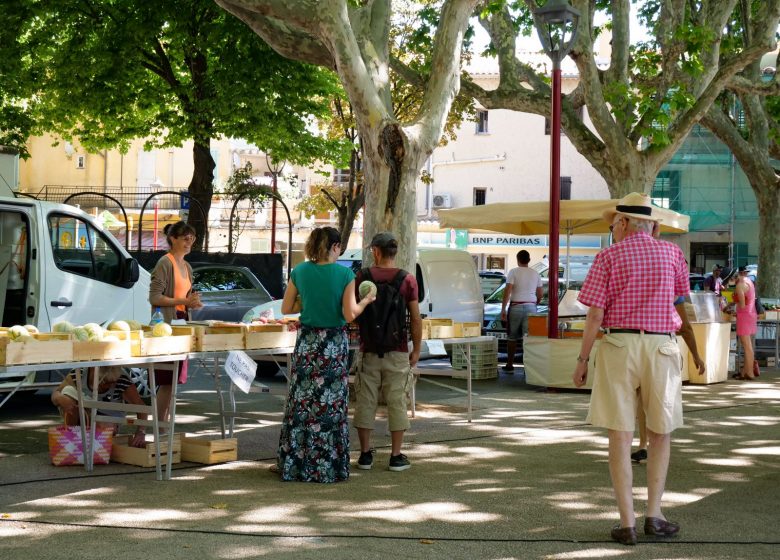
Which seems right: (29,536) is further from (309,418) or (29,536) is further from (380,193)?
(380,193)

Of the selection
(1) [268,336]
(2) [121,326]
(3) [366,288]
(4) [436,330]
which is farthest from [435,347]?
(2) [121,326]

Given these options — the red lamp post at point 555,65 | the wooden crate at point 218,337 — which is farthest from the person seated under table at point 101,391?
the red lamp post at point 555,65

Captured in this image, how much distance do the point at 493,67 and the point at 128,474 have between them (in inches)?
1992

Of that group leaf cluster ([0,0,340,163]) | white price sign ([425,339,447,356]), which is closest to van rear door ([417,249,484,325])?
white price sign ([425,339,447,356])

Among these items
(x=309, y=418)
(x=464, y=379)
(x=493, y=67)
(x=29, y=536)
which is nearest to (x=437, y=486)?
(x=309, y=418)

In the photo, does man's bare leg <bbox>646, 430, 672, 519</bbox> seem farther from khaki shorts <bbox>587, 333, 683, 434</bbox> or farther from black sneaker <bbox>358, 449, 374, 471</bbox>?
black sneaker <bbox>358, 449, 374, 471</bbox>

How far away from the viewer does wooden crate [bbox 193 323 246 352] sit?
8.77m

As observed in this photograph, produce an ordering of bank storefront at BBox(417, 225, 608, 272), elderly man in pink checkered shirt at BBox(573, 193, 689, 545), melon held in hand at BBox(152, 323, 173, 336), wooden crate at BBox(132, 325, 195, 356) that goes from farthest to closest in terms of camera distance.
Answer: bank storefront at BBox(417, 225, 608, 272), melon held in hand at BBox(152, 323, 173, 336), wooden crate at BBox(132, 325, 195, 356), elderly man in pink checkered shirt at BBox(573, 193, 689, 545)

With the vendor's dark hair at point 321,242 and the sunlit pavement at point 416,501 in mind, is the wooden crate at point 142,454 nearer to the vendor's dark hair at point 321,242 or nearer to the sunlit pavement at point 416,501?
the sunlit pavement at point 416,501

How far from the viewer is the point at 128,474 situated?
28.6ft

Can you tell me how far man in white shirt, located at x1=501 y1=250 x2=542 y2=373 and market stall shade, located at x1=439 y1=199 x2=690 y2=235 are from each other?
2.29 feet

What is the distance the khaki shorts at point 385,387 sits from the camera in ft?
29.5

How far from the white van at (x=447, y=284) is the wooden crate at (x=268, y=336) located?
773 centimetres

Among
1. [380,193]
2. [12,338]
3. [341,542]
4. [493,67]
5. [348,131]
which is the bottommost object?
[341,542]
